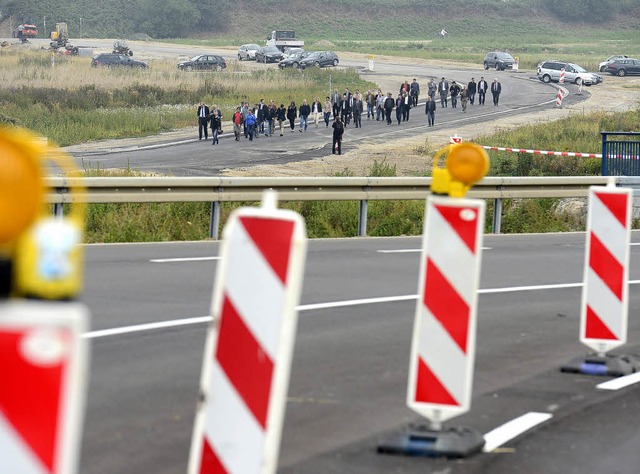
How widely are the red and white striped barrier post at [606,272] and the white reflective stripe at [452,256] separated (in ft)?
8.00

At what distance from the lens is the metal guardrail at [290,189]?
18562mm

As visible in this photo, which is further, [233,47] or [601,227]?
[233,47]

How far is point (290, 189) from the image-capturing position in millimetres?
20156

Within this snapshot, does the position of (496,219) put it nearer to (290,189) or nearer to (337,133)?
(290,189)

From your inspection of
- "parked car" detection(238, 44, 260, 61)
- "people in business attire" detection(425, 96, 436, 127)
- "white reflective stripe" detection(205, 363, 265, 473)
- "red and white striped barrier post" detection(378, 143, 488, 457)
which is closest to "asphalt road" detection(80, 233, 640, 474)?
"red and white striped barrier post" detection(378, 143, 488, 457)

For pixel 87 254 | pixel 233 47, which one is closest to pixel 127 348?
pixel 87 254

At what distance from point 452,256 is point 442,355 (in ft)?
1.83

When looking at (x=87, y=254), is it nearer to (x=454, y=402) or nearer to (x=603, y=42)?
(x=454, y=402)

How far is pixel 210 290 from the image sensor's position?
13.4 metres

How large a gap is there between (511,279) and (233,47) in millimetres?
111919

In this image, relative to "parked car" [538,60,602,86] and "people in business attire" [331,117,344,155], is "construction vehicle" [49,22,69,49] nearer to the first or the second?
"parked car" [538,60,602,86]

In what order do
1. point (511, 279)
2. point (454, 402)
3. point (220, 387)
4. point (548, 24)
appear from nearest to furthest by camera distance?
point (220, 387) → point (454, 402) → point (511, 279) → point (548, 24)

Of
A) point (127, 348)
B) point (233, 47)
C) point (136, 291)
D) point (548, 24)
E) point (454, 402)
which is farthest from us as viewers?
point (548, 24)

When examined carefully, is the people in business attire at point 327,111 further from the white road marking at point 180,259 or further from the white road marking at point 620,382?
the white road marking at point 620,382
